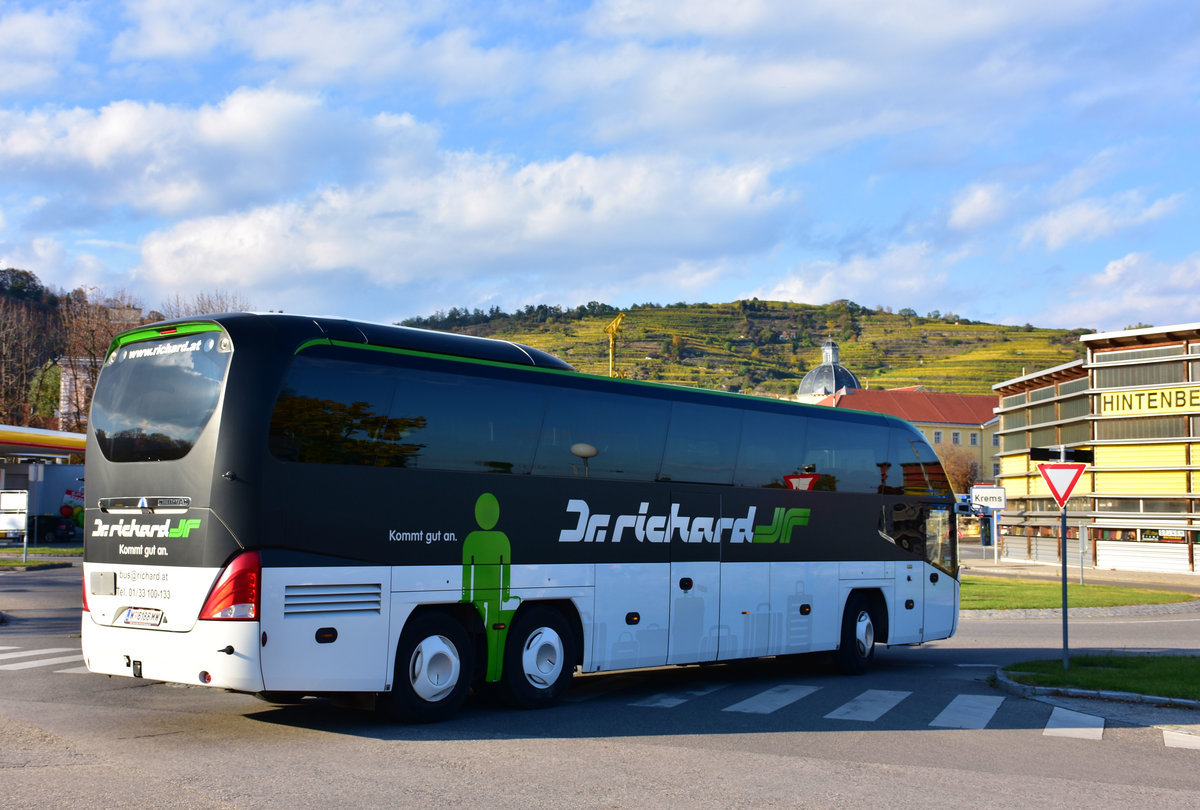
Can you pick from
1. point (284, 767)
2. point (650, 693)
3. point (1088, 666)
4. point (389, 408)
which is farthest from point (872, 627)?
point (284, 767)

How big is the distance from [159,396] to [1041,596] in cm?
2544

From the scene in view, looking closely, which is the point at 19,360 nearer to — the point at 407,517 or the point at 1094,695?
the point at 407,517

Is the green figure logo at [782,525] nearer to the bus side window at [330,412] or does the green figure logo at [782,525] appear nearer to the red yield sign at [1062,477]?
the red yield sign at [1062,477]

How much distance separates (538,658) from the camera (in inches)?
438

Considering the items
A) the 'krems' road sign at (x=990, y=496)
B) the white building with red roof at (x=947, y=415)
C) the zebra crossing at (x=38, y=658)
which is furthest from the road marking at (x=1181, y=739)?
the white building with red roof at (x=947, y=415)

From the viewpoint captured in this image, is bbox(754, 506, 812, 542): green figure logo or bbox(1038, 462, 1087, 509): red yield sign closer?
bbox(754, 506, 812, 542): green figure logo

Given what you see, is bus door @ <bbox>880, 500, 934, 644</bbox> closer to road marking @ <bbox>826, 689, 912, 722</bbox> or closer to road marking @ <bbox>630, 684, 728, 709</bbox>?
road marking @ <bbox>826, 689, 912, 722</bbox>

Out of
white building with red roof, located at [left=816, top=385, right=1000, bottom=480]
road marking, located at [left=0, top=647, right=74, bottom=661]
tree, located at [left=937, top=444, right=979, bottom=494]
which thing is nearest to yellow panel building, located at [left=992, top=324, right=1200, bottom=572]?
road marking, located at [left=0, top=647, right=74, bottom=661]

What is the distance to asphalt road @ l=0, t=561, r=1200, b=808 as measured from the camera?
7324mm

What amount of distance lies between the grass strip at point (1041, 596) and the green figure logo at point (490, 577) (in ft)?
57.9

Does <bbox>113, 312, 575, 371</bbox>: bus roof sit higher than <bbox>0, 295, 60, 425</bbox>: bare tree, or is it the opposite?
<bbox>0, 295, 60, 425</bbox>: bare tree

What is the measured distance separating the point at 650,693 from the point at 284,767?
18.5 ft

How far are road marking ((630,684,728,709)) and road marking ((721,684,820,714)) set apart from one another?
0.61 m

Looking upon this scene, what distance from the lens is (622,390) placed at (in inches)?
480
